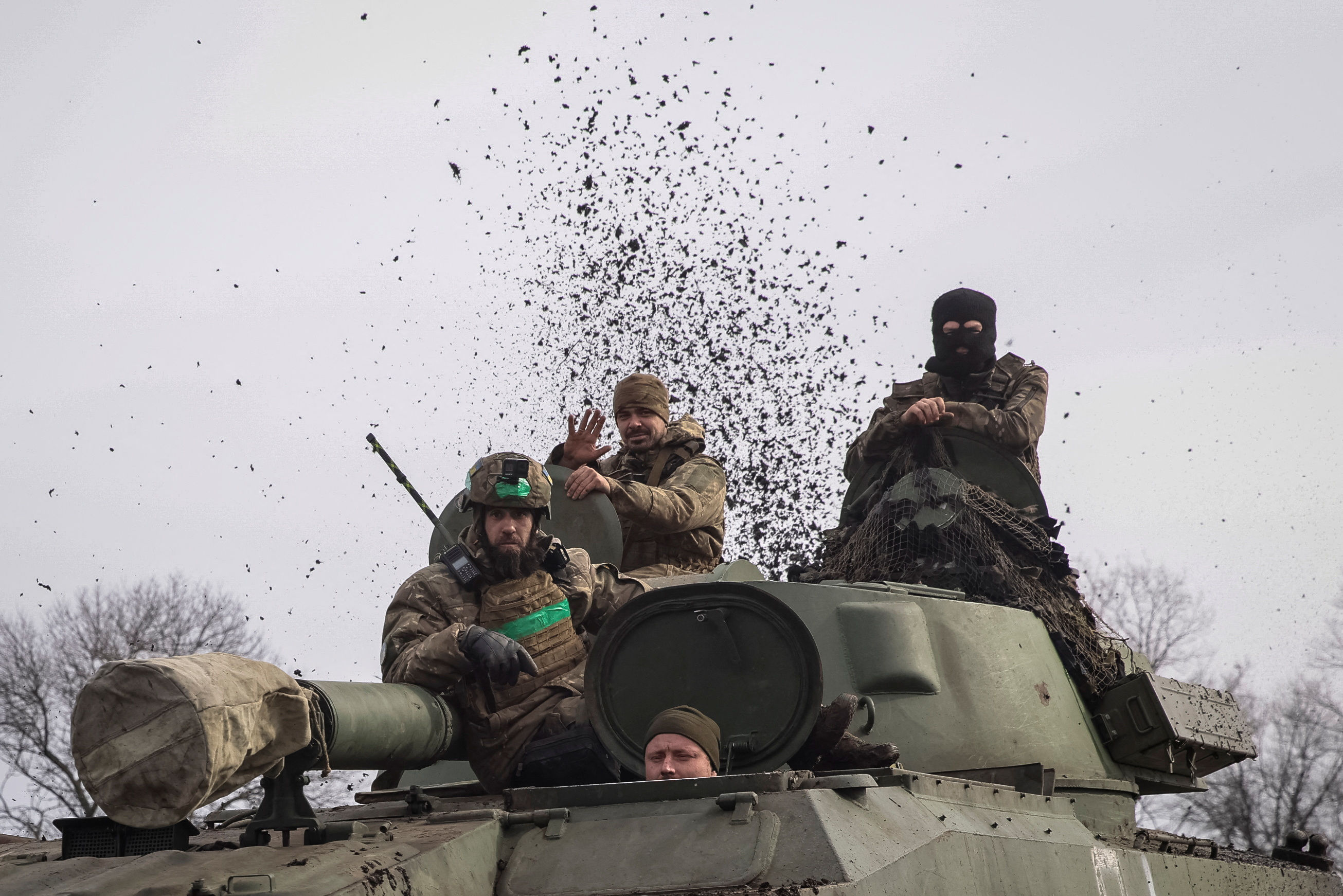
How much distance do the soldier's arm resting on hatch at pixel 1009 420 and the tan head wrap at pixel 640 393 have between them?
62.1 inches

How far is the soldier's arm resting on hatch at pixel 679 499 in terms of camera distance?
23.8ft

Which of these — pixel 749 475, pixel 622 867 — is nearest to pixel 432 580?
pixel 622 867

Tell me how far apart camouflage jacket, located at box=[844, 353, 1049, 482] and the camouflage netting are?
0.16 metres

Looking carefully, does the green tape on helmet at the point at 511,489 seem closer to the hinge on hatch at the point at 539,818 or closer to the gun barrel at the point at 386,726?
the gun barrel at the point at 386,726

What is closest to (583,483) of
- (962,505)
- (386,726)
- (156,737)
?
(962,505)

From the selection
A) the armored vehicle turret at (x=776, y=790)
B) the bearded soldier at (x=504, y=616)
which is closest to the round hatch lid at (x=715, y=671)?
the armored vehicle turret at (x=776, y=790)

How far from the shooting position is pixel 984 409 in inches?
320

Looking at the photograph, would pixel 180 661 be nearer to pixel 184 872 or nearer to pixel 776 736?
pixel 184 872

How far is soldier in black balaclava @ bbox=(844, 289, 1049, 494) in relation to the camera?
8148mm

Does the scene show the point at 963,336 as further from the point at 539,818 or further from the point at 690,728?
the point at 539,818

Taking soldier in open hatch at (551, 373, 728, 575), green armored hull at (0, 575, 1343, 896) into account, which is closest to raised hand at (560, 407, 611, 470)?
soldier in open hatch at (551, 373, 728, 575)

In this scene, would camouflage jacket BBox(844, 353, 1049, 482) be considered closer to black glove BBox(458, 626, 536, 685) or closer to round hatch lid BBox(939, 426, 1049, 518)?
round hatch lid BBox(939, 426, 1049, 518)

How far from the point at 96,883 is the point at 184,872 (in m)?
0.22

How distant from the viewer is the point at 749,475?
11.4 m
